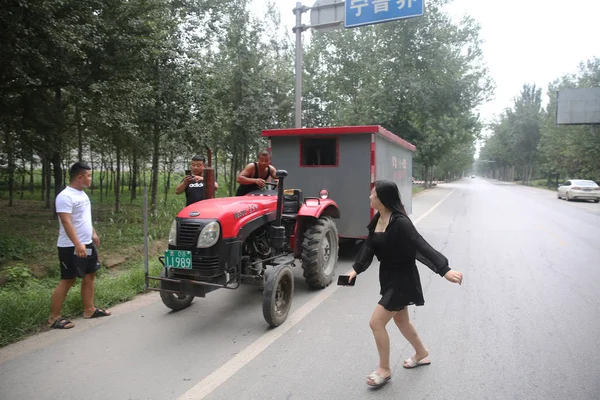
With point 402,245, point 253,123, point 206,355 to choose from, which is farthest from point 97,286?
point 253,123

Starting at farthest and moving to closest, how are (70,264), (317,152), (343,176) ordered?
1. (317,152)
2. (343,176)
3. (70,264)

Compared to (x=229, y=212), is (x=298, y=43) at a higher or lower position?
higher

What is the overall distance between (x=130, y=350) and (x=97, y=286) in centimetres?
224

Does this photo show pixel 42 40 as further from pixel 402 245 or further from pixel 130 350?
pixel 402 245

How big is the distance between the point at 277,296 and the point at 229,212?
3.66ft

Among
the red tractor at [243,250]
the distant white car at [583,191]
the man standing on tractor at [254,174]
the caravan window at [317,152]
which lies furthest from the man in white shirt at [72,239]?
the distant white car at [583,191]

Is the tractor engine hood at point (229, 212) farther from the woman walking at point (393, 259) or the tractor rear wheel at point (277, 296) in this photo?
the woman walking at point (393, 259)

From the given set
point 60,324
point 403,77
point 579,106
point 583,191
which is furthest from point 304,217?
point 579,106

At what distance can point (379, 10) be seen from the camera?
370 inches

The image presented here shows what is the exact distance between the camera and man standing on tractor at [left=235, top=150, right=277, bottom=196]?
232 inches

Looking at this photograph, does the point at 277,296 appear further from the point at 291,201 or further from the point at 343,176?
the point at 343,176

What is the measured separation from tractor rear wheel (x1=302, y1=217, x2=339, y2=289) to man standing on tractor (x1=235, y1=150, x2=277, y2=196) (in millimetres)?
1036

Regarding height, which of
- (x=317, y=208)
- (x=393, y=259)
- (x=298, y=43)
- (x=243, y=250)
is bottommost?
(x=243, y=250)

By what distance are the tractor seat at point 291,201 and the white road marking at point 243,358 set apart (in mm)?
1367
